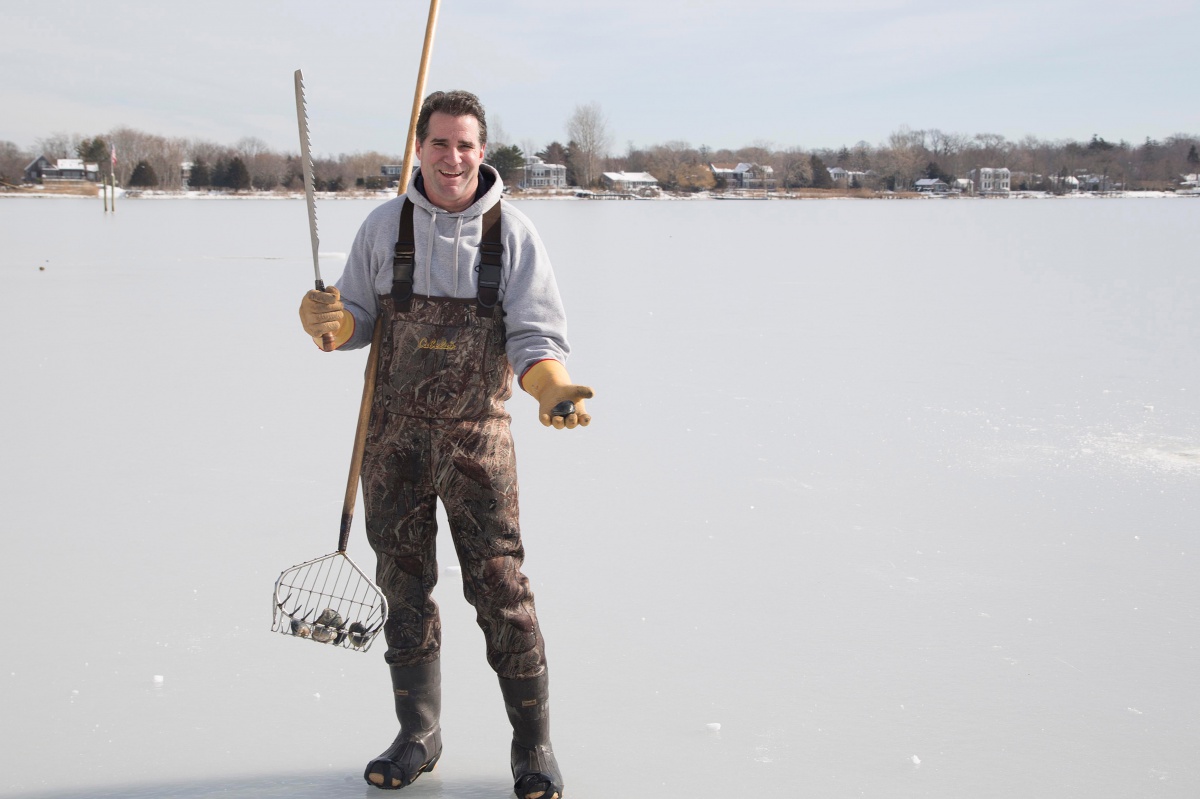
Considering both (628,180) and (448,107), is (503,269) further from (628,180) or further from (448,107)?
(628,180)

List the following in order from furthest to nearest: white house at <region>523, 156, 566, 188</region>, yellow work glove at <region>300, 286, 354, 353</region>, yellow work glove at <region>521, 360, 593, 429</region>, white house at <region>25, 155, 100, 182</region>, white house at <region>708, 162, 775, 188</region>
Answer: white house at <region>708, 162, 775, 188</region> < white house at <region>523, 156, 566, 188</region> < white house at <region>25, 155, 100, 182</region> < yellow work glove at <region>300, 286, 354, 353</region> < yellow work glove at <region>521, 360, 593, 429</region>

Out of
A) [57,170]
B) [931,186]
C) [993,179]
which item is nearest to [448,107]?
[57,170]

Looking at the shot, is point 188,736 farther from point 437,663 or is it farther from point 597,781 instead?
point 597,781

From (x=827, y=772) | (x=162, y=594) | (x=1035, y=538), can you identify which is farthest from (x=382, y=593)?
(x=1035, y=538)

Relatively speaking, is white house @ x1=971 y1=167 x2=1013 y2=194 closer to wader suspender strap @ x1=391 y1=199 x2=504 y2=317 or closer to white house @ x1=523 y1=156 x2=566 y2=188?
white house @ x1=523 y1=156 x2=566 y2=188

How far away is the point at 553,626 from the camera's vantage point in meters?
3.15

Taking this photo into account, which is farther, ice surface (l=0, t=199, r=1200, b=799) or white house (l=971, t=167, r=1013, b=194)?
white house (l=971, t=167, r=1013, b=194)

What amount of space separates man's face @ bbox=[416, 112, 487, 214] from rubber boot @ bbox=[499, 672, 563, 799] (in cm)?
104

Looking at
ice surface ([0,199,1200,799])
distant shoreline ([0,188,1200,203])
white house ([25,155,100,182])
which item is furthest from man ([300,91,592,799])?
white house ([25,155,100,182])

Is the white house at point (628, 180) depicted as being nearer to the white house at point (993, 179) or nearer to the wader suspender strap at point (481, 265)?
the white house at point (993, 179)

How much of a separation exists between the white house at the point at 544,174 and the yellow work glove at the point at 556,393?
10768cm

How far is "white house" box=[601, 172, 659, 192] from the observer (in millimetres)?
106750

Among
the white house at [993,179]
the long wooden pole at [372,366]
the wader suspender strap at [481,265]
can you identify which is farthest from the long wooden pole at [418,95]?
the white house at [993,179]

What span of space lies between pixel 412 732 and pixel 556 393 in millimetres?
852
